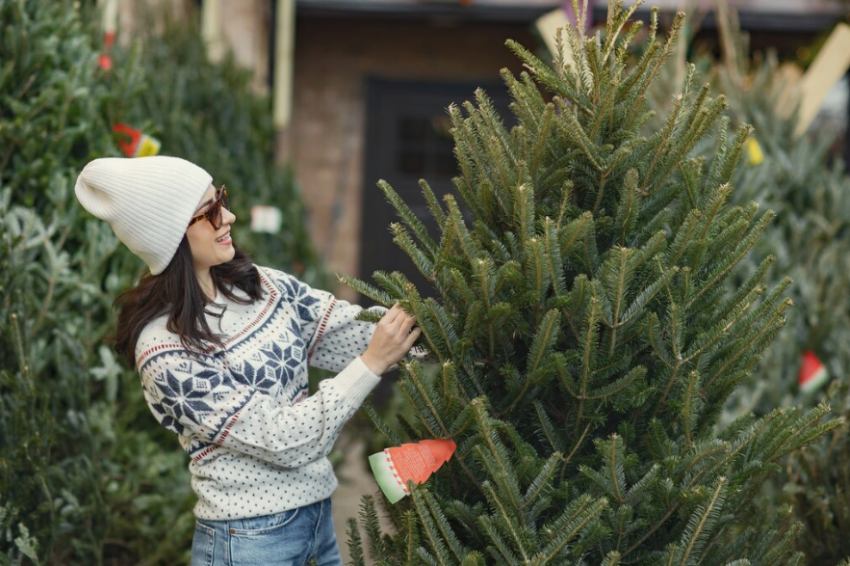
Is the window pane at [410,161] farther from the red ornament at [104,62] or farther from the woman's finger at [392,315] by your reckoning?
the woman's finger at [392,315]

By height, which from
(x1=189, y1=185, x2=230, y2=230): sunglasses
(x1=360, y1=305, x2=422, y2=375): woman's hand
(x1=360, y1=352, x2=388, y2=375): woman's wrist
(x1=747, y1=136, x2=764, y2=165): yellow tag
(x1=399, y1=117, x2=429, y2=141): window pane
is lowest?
(x1=399, y1=117, x2=429, y2=141): window pane

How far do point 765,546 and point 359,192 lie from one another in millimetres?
7075

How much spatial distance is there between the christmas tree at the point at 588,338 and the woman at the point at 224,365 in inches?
6.9

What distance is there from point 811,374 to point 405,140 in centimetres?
537

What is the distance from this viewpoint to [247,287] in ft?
7.54

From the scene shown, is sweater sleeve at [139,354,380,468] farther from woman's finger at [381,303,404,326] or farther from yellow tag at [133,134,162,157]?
yellow tag at [133,134,162,157]

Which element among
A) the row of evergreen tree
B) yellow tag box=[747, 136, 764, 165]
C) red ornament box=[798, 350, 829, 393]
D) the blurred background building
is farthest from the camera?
the blurred background building

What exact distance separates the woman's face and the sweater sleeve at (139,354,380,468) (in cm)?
26

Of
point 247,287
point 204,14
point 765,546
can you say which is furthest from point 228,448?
point 204,14

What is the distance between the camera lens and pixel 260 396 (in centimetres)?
206

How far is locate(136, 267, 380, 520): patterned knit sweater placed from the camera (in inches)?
80.4

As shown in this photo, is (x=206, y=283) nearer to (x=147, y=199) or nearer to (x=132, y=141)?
(x=147, y=199)

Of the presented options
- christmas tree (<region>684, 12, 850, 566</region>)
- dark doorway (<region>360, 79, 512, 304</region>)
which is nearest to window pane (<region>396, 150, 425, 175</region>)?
dark doorway (<region>360, 79, 512, 304</region>)

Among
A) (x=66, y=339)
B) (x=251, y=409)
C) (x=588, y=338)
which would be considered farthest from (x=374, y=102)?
(x=588, y=338)
